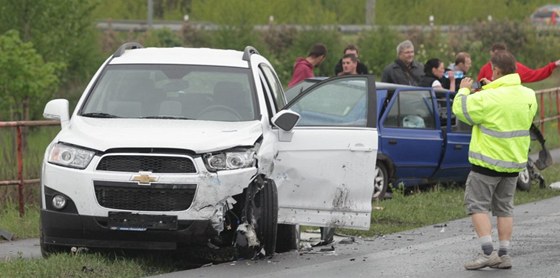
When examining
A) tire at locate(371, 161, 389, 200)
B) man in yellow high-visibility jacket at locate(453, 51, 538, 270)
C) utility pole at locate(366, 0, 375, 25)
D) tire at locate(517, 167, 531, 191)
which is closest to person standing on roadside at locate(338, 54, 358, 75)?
tire at locate(371, 161, 389, 200)

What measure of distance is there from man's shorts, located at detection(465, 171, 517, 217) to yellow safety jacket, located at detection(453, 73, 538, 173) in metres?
0.11

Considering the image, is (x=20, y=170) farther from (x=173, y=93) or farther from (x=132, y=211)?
(x=132, y=211)

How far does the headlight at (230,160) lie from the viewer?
9.52 m

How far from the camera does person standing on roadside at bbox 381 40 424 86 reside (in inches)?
658

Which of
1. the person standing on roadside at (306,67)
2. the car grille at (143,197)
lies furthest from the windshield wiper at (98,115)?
the person standing on roadside at (306,67)

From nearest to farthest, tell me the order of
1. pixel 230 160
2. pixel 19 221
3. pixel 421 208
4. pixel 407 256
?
pixel 230 160 → pixel 407 256 → pixel 19 221 → pixel 421 208

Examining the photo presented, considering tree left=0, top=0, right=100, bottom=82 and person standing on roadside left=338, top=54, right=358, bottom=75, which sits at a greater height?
person standing on roadside left=338, top=54, right=358, bottom=75

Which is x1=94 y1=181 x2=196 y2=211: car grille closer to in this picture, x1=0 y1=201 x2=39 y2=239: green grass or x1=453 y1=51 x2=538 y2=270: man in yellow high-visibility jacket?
x1=453 y1=51 x2=538 y2=270: man in yellow high-visibility jacket

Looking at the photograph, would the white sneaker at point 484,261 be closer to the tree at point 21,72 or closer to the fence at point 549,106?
the fence at point 549,106

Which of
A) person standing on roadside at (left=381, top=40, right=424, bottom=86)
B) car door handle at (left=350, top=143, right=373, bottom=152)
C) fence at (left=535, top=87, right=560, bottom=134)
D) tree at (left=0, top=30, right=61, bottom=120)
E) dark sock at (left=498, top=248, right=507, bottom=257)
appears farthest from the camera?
tree at (left=0, top=30, right=61, bottom=120)

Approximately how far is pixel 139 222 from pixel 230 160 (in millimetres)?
847

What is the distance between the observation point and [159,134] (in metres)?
9.66

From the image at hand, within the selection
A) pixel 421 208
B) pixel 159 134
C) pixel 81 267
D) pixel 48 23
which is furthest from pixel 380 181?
pixel 48 23

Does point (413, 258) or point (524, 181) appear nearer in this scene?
point (413, 258)
